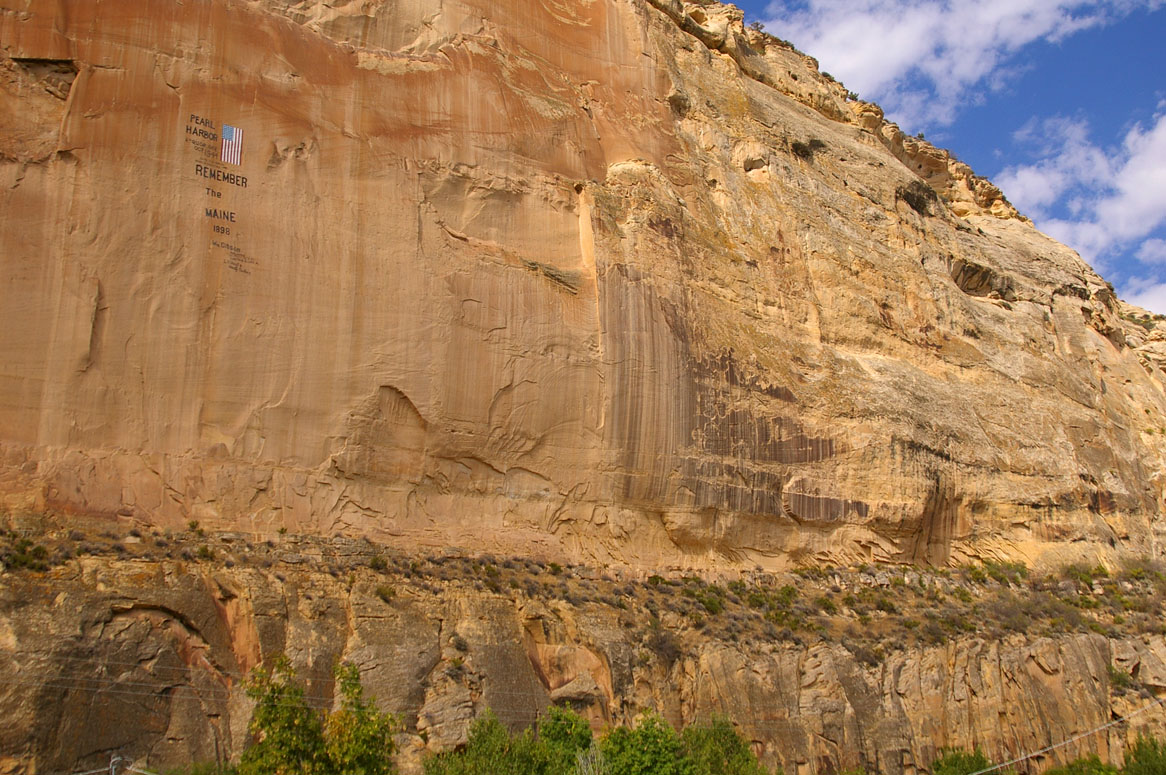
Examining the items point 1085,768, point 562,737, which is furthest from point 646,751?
point 1085,768

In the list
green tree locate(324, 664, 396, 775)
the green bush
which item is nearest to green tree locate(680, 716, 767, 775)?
the green bush

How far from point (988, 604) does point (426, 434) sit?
17.3 m

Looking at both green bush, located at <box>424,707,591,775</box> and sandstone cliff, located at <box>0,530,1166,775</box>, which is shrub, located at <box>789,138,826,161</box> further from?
green bush, located at <box>424,707,591,775</box>

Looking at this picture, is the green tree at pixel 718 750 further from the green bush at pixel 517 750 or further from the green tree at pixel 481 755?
the green tree at pixel 481 755

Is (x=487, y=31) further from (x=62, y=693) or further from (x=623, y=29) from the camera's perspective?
(x=62, y=693)

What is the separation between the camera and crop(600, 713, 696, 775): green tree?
58.4ft

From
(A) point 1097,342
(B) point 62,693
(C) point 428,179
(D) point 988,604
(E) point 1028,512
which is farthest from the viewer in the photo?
(A) point 1097,342

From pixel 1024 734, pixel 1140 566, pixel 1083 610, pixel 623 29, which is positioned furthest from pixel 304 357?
pixel 1140 566

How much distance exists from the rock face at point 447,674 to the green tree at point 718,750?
782mm

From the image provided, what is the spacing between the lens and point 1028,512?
3284 cm

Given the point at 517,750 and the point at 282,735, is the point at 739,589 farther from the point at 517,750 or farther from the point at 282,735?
the point at 282,735

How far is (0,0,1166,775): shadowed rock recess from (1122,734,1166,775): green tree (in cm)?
123

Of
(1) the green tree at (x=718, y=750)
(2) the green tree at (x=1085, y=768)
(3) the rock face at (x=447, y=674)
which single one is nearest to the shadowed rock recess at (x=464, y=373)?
(3) the rock face at (x=447, y=674)

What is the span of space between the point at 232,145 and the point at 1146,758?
87.5 feet
